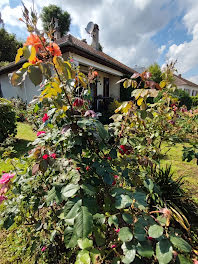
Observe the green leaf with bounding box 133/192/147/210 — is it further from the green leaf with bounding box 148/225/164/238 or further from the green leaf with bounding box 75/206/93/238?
the green leaf with bounding box 75/206/93/238

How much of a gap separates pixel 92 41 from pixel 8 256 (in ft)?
42.1

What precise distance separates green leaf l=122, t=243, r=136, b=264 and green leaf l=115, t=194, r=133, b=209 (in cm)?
16

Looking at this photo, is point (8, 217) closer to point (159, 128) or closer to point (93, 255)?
point (93, 255)

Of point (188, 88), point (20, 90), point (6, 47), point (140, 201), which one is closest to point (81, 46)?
point (20, 90)

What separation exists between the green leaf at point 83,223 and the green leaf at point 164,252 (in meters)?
0.30

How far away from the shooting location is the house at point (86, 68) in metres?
6.56

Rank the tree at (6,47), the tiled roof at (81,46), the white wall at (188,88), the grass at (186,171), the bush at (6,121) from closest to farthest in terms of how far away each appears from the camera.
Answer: the grass at (186,171) < the bush at (6,121) < the tiled roof at (81,46) < the tree at (6,47) < the white wall at (188,88)

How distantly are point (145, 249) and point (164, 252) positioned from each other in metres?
0.08

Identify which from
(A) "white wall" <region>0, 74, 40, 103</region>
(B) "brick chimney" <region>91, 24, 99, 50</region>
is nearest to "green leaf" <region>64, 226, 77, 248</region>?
(A) "white wall" <region>0, 74, 40, 103</region>

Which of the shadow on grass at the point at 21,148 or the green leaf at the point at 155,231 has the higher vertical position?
the green leaf at the point at 155,231

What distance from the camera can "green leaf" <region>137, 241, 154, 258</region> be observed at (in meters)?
0.60

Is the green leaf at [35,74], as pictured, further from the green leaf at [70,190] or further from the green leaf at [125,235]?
the green leaf at [125,235]

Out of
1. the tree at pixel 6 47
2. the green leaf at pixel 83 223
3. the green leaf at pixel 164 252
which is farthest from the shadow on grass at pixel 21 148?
the tree at pixel 6 47

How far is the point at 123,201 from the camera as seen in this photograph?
0.72 meters
